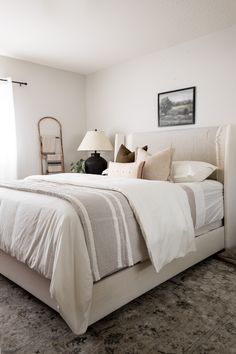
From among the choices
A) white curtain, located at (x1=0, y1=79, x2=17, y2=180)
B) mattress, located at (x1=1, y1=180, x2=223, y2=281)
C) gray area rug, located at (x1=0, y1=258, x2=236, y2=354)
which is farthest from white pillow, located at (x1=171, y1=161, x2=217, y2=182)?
white curtain, located at (x1=0, y1=79, x2=17, y2=180)

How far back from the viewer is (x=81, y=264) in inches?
55.7

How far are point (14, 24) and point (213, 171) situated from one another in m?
2.48

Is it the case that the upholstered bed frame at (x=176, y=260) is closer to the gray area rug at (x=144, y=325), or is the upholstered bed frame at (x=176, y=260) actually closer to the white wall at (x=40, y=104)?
the gray area rug at (x=144, y=325)

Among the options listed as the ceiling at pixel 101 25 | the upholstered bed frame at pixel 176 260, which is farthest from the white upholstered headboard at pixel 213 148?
the ceiling at pixel 101 25

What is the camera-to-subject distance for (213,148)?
2908 mm

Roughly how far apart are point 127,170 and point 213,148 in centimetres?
98

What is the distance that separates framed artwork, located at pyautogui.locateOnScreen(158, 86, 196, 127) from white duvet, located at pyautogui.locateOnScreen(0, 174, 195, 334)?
1.37m

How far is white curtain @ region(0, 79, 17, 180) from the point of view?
11.7ft

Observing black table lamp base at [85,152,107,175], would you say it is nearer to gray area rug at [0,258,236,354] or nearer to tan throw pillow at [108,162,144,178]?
tan throw pillow at [108,162,144,178]

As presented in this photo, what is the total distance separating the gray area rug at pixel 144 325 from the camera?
1453 mm

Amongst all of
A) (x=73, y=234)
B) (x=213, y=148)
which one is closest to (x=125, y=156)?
(x=213, y=148)

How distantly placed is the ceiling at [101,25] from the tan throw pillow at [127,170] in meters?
1.41

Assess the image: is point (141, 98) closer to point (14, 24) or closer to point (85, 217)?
point (14, 24)

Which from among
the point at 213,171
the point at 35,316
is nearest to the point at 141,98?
the point at 213,171
